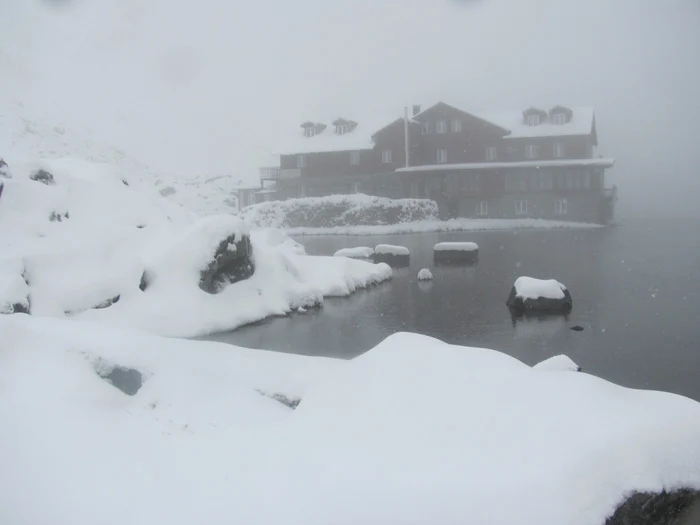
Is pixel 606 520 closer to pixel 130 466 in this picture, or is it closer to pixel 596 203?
pixel 130 466

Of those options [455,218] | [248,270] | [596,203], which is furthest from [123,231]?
[596,203]

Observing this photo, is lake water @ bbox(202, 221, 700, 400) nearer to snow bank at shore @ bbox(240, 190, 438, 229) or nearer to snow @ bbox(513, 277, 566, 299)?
snow @ bbox(513, 277, 566, 299)

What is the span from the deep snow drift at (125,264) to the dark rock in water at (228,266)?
0.29 ft

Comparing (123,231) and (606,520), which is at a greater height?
(123,231)

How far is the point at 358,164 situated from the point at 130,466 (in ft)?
173

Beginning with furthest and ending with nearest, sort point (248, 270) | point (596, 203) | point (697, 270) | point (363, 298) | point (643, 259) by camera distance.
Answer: point (596, 203) → point (643, 259) → point (697, 270) → point (363, 298) → point (248, 270)

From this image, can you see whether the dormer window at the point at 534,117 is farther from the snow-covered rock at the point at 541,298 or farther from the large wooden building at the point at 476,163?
the snow-covered rock at the point at 541,298

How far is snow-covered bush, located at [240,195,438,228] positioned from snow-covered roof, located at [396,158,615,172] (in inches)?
176

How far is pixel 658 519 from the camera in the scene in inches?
149

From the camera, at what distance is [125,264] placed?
16125 millimetres

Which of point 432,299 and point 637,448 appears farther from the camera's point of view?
point 432,299

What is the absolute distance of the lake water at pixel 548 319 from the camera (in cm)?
1102

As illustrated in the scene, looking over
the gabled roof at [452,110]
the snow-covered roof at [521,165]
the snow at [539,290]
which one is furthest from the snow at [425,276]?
the gabled roof at [452,110]

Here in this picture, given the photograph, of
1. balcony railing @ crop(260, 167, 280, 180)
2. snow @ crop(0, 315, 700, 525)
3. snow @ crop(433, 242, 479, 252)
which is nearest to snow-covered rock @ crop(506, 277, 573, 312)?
snow @ crop(0, 315, 700, 525)
